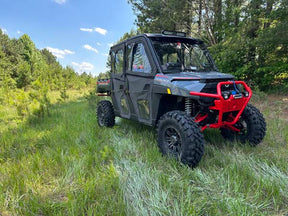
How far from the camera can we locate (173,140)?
2.41 meters

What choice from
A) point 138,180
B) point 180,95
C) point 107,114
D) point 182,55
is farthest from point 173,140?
point 107,114

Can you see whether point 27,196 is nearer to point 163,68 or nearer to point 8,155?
point 8,155

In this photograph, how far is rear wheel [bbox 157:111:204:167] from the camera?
2.11 meters

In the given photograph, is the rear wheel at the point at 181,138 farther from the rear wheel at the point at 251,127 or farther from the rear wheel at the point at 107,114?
the rear wheel at the point at 107,114

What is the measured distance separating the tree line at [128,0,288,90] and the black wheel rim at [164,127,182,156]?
210 inches

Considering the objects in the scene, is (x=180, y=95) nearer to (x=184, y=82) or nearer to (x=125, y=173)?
(x=184, y=82)

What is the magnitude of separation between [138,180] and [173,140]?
75cm

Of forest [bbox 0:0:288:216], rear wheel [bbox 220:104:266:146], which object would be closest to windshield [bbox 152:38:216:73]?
rear wheel [bbox 220:104:266:146]

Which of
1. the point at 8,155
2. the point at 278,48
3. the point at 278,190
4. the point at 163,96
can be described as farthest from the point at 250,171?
the point at 278,48

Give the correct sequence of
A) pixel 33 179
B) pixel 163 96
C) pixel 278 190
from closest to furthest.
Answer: pixel 278 190
pixel 33 179
pixel 163 96

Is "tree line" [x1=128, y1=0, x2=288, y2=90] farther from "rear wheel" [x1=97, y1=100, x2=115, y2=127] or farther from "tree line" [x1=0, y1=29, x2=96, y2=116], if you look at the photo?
"tree line" [x1=0, y1=29, x2=96, y2=116]

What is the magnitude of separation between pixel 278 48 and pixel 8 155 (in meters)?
8.41

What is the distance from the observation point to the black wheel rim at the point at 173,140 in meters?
2.36

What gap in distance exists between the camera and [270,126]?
12.0ft
